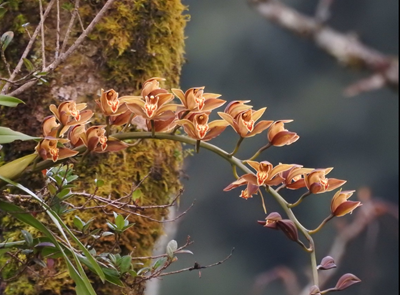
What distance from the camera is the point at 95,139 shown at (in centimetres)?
69

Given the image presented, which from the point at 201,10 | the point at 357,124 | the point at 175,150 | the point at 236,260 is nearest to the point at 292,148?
the point at 357,124

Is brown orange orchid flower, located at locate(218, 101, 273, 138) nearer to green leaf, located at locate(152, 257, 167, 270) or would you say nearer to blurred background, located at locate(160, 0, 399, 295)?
green leaf, located at locate(152, 257, 167, 270)

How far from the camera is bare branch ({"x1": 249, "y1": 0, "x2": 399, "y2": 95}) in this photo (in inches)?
88.0

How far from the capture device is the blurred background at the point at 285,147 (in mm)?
4293

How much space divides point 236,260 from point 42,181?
350 cm

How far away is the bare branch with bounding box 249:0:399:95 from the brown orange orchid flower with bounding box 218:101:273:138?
4.35ft

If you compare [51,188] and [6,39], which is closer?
[51,188]

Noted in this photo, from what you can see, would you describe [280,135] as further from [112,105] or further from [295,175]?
[112,105]

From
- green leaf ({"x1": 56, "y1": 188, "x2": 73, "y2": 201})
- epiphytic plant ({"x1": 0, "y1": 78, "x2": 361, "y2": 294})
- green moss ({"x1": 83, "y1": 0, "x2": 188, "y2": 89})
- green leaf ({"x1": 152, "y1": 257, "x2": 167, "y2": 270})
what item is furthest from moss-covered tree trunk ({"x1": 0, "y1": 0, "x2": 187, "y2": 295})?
epiphytic plant ({"x1": 0, "y1": 78, "x2": 361, "y2": 294})

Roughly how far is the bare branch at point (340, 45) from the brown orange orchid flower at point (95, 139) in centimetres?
141

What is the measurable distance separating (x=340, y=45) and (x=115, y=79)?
153cm

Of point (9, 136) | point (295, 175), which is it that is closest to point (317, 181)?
point (295, 175)

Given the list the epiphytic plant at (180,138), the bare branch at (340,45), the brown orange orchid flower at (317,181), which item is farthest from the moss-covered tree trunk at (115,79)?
the bare branch at (340,45)

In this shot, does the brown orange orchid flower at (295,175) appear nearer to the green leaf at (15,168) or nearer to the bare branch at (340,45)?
the green leaf at (15,168)
